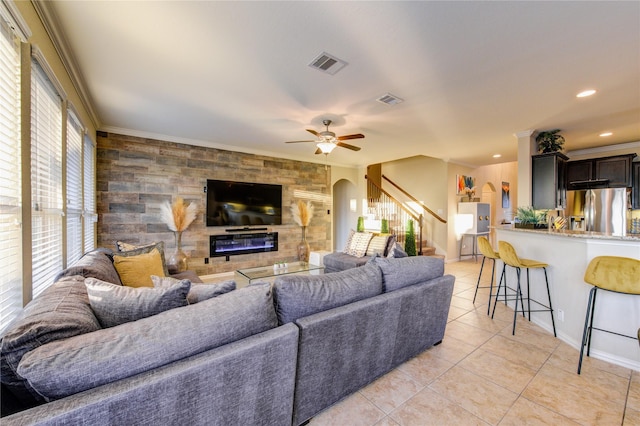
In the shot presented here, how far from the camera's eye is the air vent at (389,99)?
287cm

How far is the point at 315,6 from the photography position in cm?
165

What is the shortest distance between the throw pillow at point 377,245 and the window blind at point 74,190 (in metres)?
3.81

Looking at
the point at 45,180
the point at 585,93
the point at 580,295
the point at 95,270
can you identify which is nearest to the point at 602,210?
the point at 585,93

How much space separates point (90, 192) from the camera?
3691 millimetres

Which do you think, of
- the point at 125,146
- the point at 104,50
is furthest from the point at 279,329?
the point at 125,146

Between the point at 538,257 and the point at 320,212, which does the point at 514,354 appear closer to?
the point at 538,257

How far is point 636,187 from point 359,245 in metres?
4.44

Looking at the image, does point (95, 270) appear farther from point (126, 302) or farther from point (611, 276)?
point (611, 276)

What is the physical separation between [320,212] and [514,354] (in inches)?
183

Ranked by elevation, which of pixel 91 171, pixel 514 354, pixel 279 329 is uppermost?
pixel 91 171

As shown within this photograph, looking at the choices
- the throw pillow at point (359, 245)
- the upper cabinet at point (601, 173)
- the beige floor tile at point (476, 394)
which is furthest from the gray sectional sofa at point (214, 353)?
the upper cabinet at point (601, 173)

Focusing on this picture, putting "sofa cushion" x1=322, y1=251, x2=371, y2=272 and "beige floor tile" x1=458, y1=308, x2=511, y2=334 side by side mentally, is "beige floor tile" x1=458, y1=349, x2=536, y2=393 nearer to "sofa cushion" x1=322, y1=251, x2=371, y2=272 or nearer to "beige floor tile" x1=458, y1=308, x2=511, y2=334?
"beige floor tile" x1=458, y1=308, x2=511, y2=334

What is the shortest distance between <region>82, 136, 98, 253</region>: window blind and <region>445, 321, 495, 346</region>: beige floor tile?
14.7 ft

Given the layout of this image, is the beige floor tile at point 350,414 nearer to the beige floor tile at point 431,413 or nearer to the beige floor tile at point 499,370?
the beige floor tile at point 431,413
